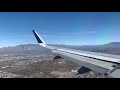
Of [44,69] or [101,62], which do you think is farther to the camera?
[44,69]

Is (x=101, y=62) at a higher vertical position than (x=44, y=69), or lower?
higher

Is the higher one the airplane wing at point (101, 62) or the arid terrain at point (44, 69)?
the airplane wing at point (101, 62)

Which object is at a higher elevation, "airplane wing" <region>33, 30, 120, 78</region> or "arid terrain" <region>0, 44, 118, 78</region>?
"airplane wing" <region>33, 30, 120, 78</region>

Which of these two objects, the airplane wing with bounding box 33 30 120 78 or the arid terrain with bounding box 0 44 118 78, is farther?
the arid terrain with bounding box 0 44 118 78

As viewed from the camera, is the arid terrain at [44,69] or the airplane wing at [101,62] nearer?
the airplane wing at [101,62]
